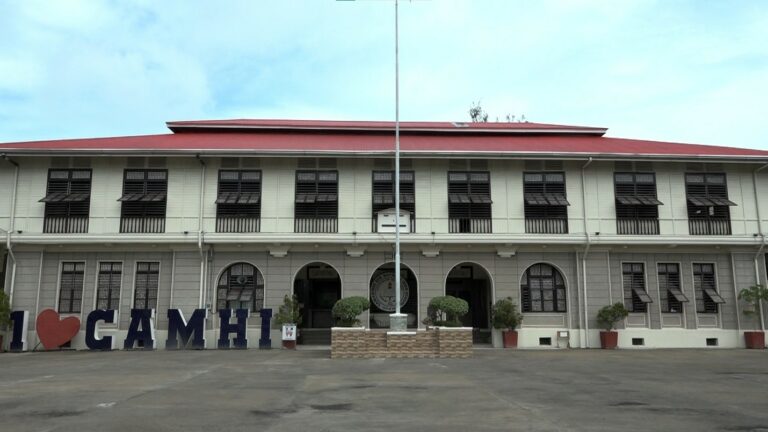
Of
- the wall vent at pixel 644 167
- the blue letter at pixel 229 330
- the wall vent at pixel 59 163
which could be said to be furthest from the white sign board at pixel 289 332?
the wall vent at pixel 644 167

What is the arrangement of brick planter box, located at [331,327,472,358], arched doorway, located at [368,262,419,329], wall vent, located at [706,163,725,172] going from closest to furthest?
brick planter box, located at [331,327,472,358]
wall vent, located at [706,163,725,172]
arched doorway, located at [368,262,419,329]

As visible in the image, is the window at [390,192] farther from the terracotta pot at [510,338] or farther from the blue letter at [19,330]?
the blue letter at [19,330]

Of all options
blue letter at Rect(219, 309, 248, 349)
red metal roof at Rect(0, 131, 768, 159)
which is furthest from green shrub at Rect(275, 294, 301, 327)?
red metal roof at Rect(0, 131, 768, 159)

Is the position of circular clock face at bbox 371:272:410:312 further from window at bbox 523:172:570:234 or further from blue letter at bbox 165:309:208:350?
blue letter at bbox 165:309:208:350

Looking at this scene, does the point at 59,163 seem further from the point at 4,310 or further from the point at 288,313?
the point at 288,313

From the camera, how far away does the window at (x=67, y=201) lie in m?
21.1

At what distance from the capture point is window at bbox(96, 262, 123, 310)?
832 inches

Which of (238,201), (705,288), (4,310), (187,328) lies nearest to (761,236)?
(705,288)

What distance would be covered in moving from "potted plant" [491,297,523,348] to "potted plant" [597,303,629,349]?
2.95m

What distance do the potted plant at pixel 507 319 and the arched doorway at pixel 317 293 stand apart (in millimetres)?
7727

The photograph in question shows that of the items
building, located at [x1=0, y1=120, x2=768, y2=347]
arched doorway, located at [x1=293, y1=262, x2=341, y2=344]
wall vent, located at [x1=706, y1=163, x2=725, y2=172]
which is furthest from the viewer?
arched doorway, located at [x1=293, y1=262, x2=341, y2=344]

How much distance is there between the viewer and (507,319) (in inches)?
812

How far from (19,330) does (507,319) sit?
1708cm

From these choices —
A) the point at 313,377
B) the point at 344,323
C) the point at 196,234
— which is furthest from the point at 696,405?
the point at 196,234
